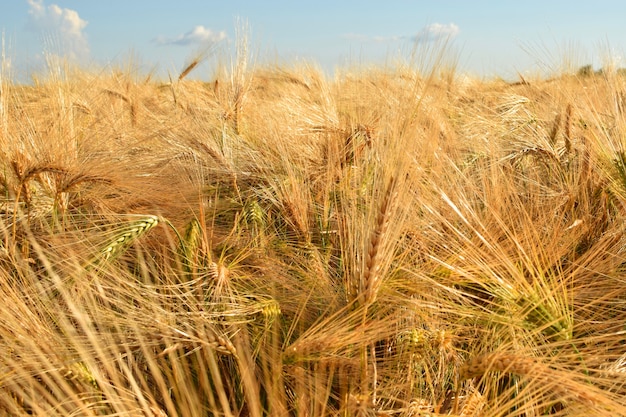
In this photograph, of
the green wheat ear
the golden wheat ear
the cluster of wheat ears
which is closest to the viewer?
the cluster of wheat ears

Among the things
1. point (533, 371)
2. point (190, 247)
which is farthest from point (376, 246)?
point (190, 247)

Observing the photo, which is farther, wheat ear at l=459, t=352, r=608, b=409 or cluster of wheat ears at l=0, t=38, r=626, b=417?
cluster of wheat ears at l=0, t=38, r=626, b=417

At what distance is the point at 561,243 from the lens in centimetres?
174

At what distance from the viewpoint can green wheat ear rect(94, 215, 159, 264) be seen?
1406 mm

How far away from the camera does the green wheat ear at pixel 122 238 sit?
141cm

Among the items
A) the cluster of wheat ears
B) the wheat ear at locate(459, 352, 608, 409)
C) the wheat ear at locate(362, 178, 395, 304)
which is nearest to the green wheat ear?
the cluster of wheat ears

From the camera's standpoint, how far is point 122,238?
4.69 ft

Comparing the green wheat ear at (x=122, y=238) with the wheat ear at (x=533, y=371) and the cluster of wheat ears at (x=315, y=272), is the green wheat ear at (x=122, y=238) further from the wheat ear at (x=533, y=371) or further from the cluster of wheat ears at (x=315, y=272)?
the wheat ear at (x=533, y=371)

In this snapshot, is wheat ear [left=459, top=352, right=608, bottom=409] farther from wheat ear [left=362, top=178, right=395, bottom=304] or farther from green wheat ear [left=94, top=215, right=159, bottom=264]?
green wheat ear [left=94, top=215, right=159, bottom=264]

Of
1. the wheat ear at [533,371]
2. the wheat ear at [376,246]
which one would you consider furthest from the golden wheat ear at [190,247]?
the wheat ear at [533,371]

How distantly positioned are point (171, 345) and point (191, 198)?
0.93 m

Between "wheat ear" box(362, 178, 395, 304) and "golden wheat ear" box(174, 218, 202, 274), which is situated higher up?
"wheat ear" box(362, 178, 395, 304)

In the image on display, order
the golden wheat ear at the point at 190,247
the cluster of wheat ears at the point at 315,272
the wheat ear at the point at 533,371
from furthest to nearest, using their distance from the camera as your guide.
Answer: the golden wheat ear at the point at 190,247, the cluster of wheat ears at the point at 315,272, the wheat ear at the point at 533,371

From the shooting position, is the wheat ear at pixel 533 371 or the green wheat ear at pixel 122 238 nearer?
the wheat ear at pixel 533 371
